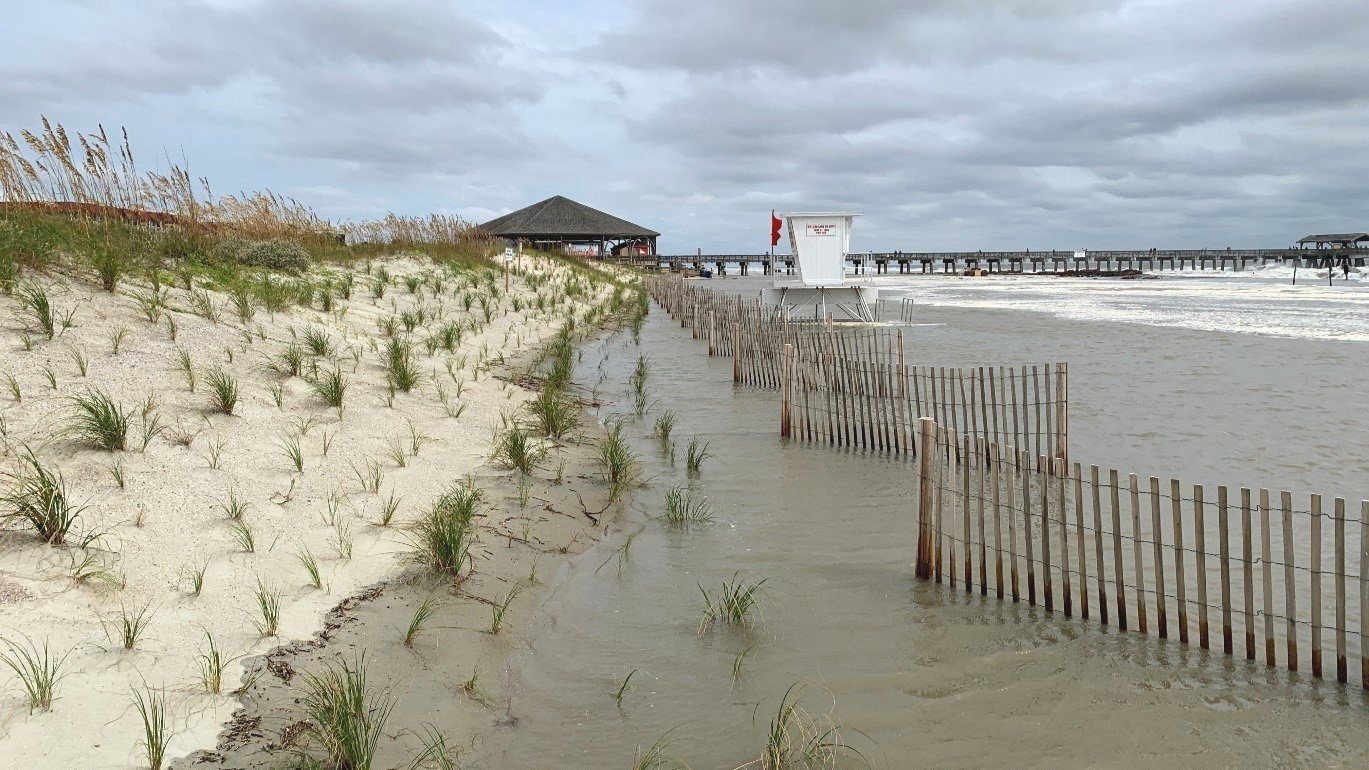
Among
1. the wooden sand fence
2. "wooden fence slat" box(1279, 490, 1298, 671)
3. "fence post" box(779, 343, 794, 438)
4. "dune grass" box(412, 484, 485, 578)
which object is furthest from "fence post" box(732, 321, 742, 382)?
"wooden fence slat" box(1279, 490, 1298, 671)

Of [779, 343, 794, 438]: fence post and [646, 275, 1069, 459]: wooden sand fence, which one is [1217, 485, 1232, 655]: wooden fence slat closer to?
[646, 275, 1069, 459]: wooden sand fence

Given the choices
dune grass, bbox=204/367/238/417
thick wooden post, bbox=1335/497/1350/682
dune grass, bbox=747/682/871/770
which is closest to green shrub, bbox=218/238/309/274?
dune grass, bbox=204/367/238/417

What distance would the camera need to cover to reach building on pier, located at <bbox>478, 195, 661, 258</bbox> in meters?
42.2

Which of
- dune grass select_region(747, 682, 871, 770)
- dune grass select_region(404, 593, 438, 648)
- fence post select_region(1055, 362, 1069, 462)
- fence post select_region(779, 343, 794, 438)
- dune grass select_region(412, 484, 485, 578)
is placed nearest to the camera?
dune grass select_region(747, 682, 871, 770)

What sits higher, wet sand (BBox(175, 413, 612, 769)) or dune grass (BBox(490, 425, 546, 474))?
dune grass (BBox(490, 425, 546, 474))

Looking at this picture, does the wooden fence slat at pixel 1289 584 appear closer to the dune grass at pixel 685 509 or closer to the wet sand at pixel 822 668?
the wet sand at pixel 822 668

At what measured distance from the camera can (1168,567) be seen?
5.28 metres

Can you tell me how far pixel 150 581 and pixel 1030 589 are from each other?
14.8 ft

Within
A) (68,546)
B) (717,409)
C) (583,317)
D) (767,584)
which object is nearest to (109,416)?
(68,546)

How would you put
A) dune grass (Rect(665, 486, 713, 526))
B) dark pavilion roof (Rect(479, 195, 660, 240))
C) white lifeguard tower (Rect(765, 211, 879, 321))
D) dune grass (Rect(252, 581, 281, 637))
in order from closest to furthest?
1. dune grass (Rect(252, 581, 281, 637))
2. dune grass (Rect(665, 486, 713, 526))
3. white lifeguard tower (Rect(765, 211, 879, 321))
4. dark pavilion roof (Rect(479, 195, 660, 240))

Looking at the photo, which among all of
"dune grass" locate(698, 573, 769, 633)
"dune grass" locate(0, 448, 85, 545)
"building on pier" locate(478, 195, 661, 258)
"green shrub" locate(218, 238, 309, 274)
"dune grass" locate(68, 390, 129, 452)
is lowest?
"dune grass" locate(698, 573, 769, 633)

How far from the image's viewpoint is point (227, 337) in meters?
8.01

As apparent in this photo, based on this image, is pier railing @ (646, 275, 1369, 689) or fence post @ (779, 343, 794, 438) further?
fence post @ (779, 343, 794, 438)

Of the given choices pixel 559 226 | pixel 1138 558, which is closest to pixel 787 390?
pixel 1138 558
